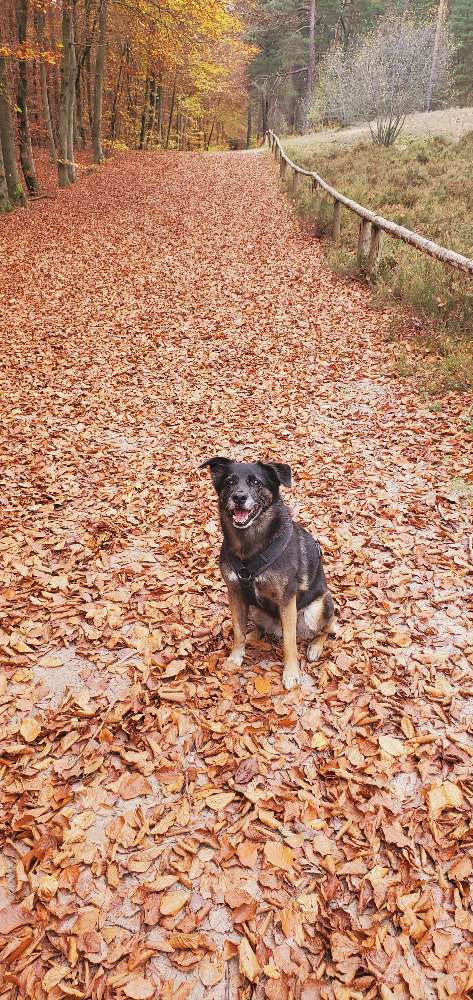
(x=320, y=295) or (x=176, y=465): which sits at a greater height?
(x=320, y=295)

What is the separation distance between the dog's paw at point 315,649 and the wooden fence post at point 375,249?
1052 centimetres

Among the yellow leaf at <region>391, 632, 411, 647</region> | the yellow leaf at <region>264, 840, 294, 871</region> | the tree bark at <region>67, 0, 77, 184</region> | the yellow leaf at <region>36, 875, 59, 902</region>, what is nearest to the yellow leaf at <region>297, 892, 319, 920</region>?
the yellow leaf at <region>264, 840, 294, 871</region>

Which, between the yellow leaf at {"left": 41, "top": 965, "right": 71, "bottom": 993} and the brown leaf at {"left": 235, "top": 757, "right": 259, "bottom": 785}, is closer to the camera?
the yellow leaf at {"left": 41, "top": 965, "right": 71, "bottom": 993}

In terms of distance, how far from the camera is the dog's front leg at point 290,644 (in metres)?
3.93

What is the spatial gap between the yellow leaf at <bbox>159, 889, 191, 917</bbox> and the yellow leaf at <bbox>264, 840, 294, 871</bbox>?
0.47 meters

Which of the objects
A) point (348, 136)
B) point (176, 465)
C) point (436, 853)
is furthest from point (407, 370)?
point (348, 136)

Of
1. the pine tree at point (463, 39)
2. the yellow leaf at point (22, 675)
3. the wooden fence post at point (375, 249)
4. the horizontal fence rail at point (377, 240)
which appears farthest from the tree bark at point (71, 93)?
the pine tree at point (463, 39)

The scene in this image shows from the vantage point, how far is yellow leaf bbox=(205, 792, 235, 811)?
3431mm

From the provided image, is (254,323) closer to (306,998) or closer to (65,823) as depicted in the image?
(65,823)

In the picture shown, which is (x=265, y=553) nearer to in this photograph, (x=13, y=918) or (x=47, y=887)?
(x=47, y=887)

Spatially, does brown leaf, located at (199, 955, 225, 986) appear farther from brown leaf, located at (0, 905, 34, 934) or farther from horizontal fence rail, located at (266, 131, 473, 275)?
horizontal fence rail, located at (266, 131, 473, 275)

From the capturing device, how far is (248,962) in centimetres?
269

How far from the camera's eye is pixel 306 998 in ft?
8.46

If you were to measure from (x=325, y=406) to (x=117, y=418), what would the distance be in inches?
125
